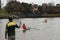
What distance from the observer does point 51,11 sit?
427ft

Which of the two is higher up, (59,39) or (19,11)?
(59,39)

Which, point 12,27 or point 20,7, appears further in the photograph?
point 20,7

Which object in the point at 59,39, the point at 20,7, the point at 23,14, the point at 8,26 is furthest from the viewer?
the point at 20,7

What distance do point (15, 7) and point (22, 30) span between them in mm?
92170

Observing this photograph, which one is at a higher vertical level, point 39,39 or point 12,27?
point 12,27

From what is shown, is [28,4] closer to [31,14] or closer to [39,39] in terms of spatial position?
[31,14]

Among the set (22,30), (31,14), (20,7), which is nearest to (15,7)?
(20,7)

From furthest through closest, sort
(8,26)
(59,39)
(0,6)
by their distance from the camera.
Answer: (0,6) < (59,39) < (8,26)

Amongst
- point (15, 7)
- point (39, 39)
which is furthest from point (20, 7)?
point (39, 39)

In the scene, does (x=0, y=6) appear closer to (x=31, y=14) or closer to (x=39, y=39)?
(x=31, y=14)

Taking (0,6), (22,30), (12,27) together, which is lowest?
(0,6)

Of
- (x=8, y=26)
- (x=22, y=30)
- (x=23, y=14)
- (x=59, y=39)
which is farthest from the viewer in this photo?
(x=23, y=14)

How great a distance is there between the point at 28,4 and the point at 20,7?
881 centimetres

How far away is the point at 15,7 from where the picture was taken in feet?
421
